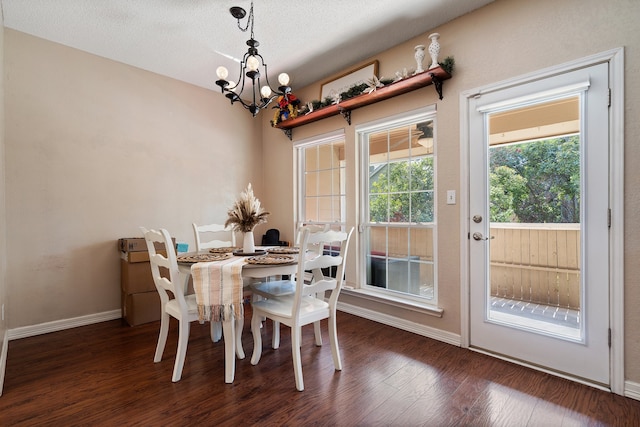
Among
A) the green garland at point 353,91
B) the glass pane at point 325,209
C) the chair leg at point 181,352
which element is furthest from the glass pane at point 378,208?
the chair leg at point 181,352

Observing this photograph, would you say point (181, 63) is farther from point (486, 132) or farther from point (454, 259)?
point (454, 259)

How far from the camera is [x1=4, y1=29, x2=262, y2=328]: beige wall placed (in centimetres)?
274

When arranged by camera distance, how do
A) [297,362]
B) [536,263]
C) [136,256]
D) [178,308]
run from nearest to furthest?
[297,362] < [178,308] < [536,263] < [136,256]

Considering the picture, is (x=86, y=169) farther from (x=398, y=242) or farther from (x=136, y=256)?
(x=398, y=242)

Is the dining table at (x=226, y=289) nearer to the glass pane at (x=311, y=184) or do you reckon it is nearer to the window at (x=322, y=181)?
the window at (x=322, y=181)

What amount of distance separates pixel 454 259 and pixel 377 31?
→ 216 cm

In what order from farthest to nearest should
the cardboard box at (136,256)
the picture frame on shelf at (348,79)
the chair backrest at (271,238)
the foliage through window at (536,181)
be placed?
the chair backrest at (271,238), the picture frame on shelf at (348,79), the cardboard box at (136,256), the foliage through window at (536,181)

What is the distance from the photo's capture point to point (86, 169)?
3062 millimetres

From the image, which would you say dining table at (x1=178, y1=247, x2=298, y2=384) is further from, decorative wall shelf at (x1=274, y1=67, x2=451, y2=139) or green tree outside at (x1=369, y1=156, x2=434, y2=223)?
decorative wall shelf at (x1=274, y1=67, x2=451, y2=139)

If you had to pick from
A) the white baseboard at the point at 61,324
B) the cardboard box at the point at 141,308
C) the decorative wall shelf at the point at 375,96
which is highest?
the decorative wall shelf at the point at 375,96

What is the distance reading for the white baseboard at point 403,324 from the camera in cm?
256

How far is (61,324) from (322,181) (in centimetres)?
309

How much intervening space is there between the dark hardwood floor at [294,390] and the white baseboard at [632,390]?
0.06 m

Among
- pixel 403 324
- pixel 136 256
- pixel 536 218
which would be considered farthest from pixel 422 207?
pixel 136 256
